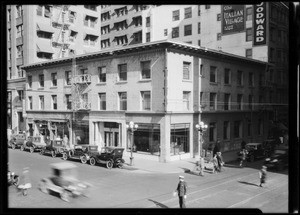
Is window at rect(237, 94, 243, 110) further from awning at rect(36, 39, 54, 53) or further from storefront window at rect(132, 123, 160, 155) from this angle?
awning at rect(36, 39, 54, 53)

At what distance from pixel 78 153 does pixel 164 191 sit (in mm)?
3003

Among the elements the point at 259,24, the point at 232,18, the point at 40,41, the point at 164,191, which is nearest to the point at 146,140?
the point at 164,191

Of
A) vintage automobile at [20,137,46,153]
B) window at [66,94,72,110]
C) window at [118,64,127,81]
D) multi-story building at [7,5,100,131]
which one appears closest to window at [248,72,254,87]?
window at [118,64,127,81]

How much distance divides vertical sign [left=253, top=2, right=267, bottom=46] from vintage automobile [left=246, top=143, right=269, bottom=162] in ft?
9.14

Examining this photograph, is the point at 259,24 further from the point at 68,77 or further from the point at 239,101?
the point at 68,77

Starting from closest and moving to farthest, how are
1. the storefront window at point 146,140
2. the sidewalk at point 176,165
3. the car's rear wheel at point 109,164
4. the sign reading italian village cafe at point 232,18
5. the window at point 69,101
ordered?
the sign reading italian village cafe at point 232,18
the sidewalk at point 176,165
the window at point 69,101
the storefront window at point 146,140
the car's rear wheel at point 109,164

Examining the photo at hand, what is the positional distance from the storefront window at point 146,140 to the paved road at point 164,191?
1.07 meters

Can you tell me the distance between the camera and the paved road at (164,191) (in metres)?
5.46

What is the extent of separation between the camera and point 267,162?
6.43 meters

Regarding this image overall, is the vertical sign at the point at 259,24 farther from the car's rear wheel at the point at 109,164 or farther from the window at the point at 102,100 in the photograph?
the car's rear wheel at the point at 109,164

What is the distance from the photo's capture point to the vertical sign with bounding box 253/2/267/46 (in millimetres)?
5406

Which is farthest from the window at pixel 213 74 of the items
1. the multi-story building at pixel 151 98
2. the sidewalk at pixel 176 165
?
the sidewalk at pixel 176 165

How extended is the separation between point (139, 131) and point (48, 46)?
4.49 metres

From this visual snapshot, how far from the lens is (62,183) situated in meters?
4.74
